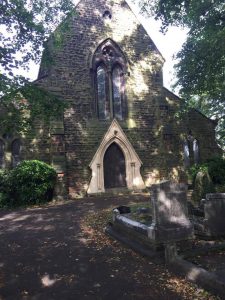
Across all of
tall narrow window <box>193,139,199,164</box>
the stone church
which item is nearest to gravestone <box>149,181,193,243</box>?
the stone church

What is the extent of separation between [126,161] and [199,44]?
22.6ft

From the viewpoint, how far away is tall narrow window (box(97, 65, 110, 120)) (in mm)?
16672

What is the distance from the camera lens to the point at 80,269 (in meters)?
5.82

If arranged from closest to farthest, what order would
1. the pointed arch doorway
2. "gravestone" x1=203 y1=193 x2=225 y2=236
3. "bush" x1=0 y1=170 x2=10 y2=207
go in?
"gravestone" x1=203 y1=193 x2=225 y2=236 → "bush" x1=0 y1=170 x2=10 y2=207 → the pointed arch doorway

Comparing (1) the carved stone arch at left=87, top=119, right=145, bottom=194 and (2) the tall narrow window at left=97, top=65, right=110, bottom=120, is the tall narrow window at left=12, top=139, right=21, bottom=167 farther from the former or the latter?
(2) the tall narrow window at left=97, top=65, right=110, bottom=120

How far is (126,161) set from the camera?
16.5m

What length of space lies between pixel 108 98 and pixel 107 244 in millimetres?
10752

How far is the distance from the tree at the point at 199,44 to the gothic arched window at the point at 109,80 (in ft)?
Answer: 10.0

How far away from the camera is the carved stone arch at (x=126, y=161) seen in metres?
15.6

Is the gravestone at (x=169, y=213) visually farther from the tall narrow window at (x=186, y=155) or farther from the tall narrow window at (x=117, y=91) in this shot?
the tall narrow window at (x=186, y=155)

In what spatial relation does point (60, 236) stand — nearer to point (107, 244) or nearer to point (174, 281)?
point (107, 244)

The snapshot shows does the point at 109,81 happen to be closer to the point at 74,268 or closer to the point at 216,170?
the point at 216,170

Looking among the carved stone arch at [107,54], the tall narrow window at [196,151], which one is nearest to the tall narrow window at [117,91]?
the carved stone arch at [107,54]

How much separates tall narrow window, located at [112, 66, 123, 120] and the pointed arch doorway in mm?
1908
